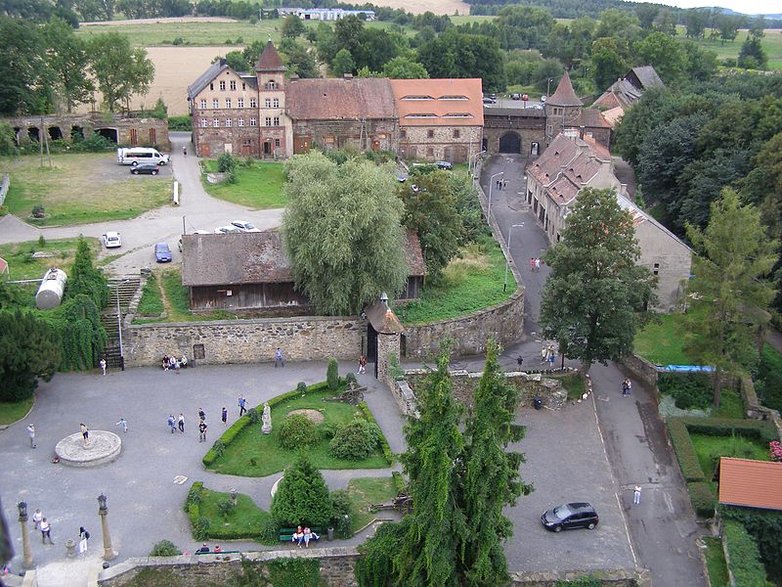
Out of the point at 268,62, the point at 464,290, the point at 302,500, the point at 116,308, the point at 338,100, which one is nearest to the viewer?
the point at 302,500

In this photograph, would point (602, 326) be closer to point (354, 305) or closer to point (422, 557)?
point (354, 305)

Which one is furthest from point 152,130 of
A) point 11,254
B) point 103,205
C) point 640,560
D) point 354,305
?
point 640,560

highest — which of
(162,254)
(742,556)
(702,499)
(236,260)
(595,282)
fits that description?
(595,282)

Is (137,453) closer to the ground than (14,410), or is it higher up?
closer to the ground

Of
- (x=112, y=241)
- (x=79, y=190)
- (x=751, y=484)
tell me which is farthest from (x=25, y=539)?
(x=79, y=190)

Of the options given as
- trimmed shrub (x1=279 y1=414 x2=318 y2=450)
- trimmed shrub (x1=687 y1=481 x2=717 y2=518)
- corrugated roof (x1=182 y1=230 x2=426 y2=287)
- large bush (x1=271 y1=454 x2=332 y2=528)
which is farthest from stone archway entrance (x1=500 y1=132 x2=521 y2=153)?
large bush (x1=271 y1=454 x2=332 y2=528)

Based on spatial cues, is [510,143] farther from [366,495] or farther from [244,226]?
[366,495]

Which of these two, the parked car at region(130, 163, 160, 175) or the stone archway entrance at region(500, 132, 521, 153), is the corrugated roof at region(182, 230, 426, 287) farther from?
the stone archway entrance at region(500, 132, 521, 153)

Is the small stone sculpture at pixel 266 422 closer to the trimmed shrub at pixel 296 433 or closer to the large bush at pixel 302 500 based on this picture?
the trimmed shrub at pixel 296 433
